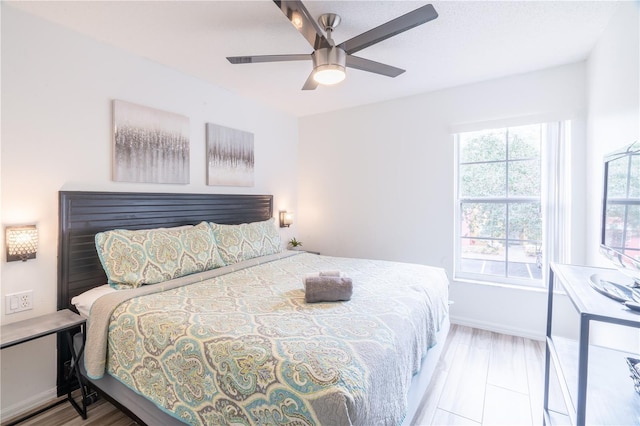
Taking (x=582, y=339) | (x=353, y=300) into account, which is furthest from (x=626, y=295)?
(x=353, y=300)

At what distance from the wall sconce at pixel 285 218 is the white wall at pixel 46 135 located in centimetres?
174

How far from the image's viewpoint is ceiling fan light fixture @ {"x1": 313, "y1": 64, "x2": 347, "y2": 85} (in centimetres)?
184

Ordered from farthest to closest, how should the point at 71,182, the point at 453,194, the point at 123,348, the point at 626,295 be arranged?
the point at 453,194 < the point at 71,182 < the point at 123,348 < the point at 626,295

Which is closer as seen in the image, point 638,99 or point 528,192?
point 638,99

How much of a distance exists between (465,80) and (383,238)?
1.95m

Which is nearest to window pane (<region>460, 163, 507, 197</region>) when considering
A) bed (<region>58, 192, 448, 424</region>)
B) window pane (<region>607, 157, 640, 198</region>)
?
bed (<region>58, 192, 448, 424</region>)

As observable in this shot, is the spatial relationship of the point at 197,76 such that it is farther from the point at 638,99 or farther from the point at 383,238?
the point at 638,99

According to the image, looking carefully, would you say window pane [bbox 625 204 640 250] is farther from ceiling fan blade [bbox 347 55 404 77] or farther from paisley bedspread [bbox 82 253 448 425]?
ceiling fan blade [bbox 347 55 404 77]

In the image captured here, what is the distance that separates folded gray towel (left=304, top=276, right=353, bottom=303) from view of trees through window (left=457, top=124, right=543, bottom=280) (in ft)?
7.03

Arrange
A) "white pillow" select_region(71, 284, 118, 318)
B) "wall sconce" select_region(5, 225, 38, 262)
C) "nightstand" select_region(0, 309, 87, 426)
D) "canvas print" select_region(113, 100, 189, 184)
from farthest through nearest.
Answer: "canvas print" select_region(113, 100, 189, 184) → "white pillow" select_region(71, 284, 118, 318) → "wall sconce" select_region(5, 225, 38, 262) → "nightstand" select_region(0, 309, 87, 426)

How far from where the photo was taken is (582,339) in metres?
0.99

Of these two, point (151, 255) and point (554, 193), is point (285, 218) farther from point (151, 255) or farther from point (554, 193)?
point (554, 193)

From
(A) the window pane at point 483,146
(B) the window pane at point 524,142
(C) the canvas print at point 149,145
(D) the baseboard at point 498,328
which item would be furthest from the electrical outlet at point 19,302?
(B) the window pane at point 524,142

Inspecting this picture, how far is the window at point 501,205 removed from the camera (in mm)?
2943
